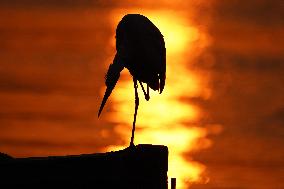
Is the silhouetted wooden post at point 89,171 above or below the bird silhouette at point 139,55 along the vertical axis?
below

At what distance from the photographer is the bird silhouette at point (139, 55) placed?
15141 mm

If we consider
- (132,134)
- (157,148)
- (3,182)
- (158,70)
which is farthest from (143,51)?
(3,182)

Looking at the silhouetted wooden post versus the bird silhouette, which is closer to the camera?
the silhouetted wooden post

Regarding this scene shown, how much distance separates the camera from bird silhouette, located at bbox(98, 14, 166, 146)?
15.1 m

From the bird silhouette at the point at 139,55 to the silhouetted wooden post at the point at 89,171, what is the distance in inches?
270

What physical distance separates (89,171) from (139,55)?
7.96m

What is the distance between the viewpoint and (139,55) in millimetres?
15297

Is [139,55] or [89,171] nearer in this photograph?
[89,171]

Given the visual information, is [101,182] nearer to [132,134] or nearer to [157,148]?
[157,148]

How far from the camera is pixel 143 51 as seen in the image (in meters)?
15.2

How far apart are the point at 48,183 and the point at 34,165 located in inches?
10.3

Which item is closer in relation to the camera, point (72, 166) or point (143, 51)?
point (72, 166)

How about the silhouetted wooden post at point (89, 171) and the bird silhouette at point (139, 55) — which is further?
the bird silhouette at point (139, 55)

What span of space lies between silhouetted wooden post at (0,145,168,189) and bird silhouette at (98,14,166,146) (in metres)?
6.86
